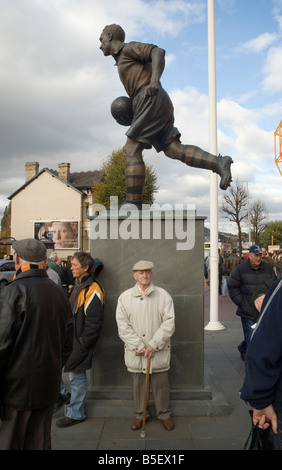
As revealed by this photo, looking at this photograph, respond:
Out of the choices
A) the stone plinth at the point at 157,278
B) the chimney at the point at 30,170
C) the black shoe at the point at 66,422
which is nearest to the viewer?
the black shoe at the point at 66,422

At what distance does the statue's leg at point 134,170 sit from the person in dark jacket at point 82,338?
1019 millimetres

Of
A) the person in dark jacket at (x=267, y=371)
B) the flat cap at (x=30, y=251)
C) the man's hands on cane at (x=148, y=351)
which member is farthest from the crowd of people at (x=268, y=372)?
the man's hands on cane at (x=148, y=351)

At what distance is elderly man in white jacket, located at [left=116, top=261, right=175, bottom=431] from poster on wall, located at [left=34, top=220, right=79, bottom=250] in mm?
34668

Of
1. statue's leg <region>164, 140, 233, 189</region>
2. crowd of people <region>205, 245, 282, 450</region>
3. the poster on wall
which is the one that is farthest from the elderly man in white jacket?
the poster on wall

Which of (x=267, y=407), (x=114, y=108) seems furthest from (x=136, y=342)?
(x=114, y=108)

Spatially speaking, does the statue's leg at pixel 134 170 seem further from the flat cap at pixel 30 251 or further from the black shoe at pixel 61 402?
the black shoe at pixel 61 402

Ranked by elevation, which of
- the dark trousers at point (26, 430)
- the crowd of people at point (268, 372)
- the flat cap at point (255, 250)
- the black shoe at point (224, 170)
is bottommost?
the dark trousers at point (26, 430)

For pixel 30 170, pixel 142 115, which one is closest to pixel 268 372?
pixel 142 115

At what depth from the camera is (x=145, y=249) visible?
14.8 ft

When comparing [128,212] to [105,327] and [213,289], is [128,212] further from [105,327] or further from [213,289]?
[213,289]

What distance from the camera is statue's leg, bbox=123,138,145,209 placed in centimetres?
457

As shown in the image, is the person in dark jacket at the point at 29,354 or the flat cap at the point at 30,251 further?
the flat cap at the point at 30,251

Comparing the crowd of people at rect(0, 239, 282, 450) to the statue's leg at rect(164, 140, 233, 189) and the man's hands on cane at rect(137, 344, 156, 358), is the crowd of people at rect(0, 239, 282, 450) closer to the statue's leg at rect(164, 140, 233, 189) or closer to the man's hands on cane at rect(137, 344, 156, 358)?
the man's hands on cane at rect(137, 344, 156, 358)

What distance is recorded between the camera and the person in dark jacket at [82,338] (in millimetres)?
4031
